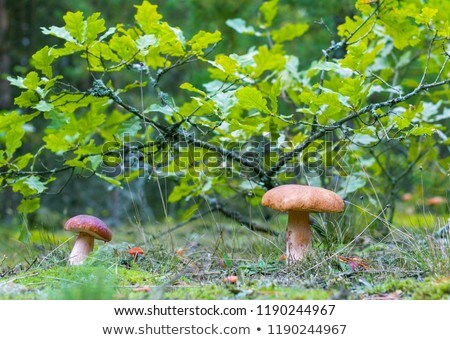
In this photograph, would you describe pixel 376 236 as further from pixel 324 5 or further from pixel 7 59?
pixel 7 59

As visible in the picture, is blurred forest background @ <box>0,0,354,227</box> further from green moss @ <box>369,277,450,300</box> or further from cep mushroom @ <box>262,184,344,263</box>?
green moss @ <box>369,277,450,300</box>

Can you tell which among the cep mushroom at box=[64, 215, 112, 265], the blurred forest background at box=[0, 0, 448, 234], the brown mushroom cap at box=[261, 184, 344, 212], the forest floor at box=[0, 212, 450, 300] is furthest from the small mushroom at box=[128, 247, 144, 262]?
the brown mushroom cap at box=[261, 184, 344, 212]

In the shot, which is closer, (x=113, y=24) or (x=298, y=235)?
(x=298, y=235)

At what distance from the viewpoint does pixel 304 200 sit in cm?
261

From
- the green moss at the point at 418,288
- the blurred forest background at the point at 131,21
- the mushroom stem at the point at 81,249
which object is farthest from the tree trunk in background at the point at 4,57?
the green moss at the point at 418,288

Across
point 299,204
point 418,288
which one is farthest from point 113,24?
point 418,288

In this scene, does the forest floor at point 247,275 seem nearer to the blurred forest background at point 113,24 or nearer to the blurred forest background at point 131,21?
the blurred forest background at point 131,21

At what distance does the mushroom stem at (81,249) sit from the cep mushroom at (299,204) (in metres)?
1.14

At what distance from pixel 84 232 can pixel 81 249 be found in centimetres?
11

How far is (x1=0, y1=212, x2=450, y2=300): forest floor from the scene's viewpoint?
7.36 feet

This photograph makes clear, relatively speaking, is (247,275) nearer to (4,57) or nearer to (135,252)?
(135,252)

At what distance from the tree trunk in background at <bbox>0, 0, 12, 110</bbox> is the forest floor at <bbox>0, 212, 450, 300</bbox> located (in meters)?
5.04

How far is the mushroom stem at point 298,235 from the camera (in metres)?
2.87
